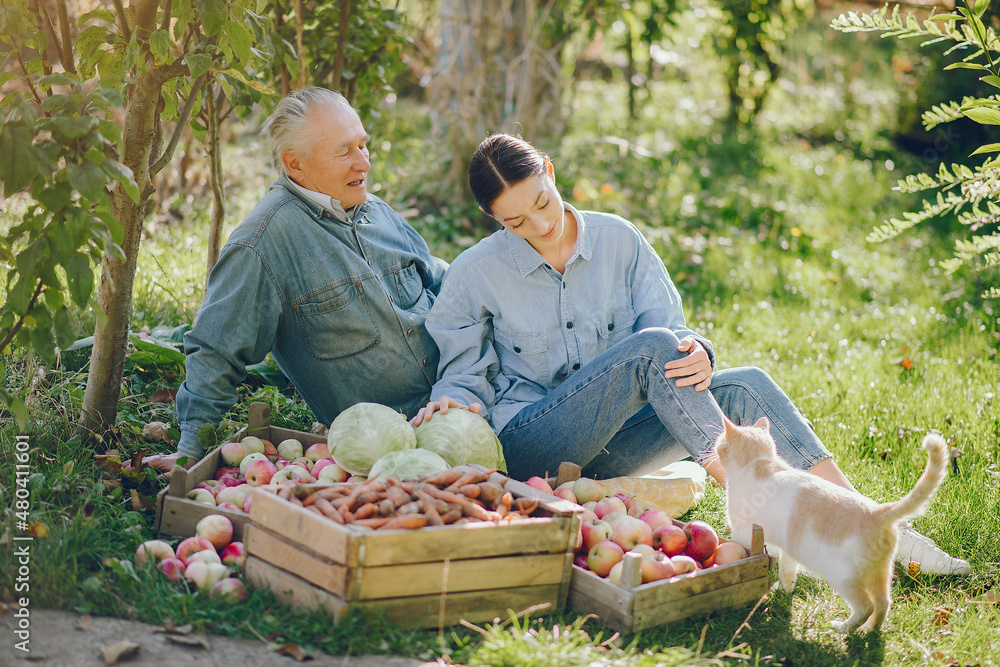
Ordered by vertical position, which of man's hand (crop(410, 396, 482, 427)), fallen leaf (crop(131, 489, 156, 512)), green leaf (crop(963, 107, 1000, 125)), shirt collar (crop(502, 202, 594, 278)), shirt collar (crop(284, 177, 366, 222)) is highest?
green leaf (crop(963, 107, 1000, 125))

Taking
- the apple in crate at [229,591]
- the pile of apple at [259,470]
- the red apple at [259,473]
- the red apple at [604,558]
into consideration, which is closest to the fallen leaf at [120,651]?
the apple in crate at [229,591]

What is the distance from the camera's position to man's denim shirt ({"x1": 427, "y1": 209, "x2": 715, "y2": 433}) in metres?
3.29

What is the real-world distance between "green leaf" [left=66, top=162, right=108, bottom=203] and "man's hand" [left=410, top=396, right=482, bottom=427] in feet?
4.12

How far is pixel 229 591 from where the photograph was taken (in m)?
2.37

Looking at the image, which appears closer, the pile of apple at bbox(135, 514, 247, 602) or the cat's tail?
the cat's tail

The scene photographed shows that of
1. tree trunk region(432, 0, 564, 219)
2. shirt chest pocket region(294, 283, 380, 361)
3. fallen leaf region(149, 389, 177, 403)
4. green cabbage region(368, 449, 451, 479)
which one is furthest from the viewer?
tree trunk region(432, 0, 564, 219)

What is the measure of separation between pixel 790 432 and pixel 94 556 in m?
2.33

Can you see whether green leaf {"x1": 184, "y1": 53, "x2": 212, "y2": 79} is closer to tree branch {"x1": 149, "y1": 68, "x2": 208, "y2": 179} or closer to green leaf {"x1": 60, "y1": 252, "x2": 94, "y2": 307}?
tree branch {"x1": 149, "y1": 68, "x2": 208, "y2": 179}

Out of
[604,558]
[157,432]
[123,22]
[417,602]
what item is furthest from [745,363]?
[123,22]

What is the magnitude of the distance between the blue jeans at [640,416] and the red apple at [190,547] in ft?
3.84

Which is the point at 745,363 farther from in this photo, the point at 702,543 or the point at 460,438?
the point at 460,438

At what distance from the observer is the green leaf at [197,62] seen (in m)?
2.76

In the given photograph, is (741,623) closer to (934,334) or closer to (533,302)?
(533,302)

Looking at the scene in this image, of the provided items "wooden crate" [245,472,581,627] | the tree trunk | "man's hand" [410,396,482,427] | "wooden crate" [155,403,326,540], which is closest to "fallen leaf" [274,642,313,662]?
"wooden crate" [245,472,581,627]
